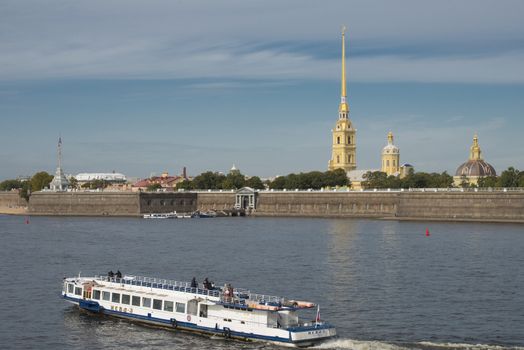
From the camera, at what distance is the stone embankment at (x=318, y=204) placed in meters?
91.8

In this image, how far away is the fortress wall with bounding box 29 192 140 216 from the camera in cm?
12612

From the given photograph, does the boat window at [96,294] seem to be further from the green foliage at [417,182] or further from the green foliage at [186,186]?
the green foliage at [186,186]

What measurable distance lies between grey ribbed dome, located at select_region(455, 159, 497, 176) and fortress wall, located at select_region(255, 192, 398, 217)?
150 feet

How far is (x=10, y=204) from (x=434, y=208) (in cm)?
9118

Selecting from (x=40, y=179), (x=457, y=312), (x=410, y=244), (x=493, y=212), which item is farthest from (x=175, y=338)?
(x=40, y=179)

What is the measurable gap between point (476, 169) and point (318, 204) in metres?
49.2

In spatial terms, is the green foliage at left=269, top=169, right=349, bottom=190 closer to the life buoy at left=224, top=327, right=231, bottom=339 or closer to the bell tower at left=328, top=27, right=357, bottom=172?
the bell tower at left=328, top=27, right=357, bottom=172

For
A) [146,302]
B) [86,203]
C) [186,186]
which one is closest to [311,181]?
[186,186]

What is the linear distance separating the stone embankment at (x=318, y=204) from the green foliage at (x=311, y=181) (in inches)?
518

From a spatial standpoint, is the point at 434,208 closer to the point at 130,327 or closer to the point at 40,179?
the point at 130,327

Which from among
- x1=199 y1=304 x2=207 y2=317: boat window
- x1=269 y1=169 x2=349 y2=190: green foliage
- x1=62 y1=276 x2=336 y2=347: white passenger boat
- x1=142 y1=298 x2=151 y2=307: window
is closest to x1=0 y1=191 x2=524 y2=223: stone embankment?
x1=269 y1=169 x2=349 y2=190: green foliage

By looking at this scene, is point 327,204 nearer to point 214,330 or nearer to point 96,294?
point 96,294

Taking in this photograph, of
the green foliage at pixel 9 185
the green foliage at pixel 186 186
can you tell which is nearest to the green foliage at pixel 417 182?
the green foliage at pixel 186 186

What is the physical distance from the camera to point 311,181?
137625 millimetres
